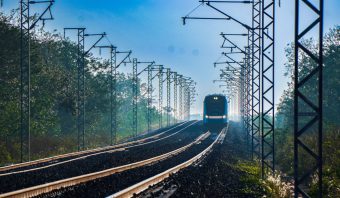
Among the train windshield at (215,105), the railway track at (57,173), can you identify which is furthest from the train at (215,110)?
the railway track at (57,173)

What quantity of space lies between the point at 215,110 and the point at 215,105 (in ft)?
3.17

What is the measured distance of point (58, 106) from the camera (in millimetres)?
57188

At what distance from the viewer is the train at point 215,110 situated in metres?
59.6

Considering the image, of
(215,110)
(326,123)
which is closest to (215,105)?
(215,110)

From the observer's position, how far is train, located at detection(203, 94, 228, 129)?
59.6 m

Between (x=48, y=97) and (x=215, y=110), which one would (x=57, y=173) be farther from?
(x=215, y=110)

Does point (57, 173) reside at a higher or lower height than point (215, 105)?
lower

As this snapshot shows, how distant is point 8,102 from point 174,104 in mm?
54971

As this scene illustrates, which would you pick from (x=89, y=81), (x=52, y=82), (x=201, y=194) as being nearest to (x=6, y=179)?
(x=201, y=194)

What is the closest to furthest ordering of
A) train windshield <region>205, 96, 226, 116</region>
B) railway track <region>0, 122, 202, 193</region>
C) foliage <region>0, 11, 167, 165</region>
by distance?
1. railway track <region>0, 122, 202, 193</region>
2. foliage <region>0, 11, 167, 165</region>
3. train windshield <region>205, 96, 226, 116</region>

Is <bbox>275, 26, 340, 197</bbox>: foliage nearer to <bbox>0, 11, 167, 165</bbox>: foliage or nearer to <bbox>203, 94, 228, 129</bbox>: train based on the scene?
<bbox>203, 94, 228, 129</bbox>: train

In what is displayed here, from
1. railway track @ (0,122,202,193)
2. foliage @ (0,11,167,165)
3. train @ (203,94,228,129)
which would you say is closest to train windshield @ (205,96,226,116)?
train @ (203,94,228,129)

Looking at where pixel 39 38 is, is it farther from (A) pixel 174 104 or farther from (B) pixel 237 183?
(B) pixel 237 183

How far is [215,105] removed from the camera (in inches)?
2355
